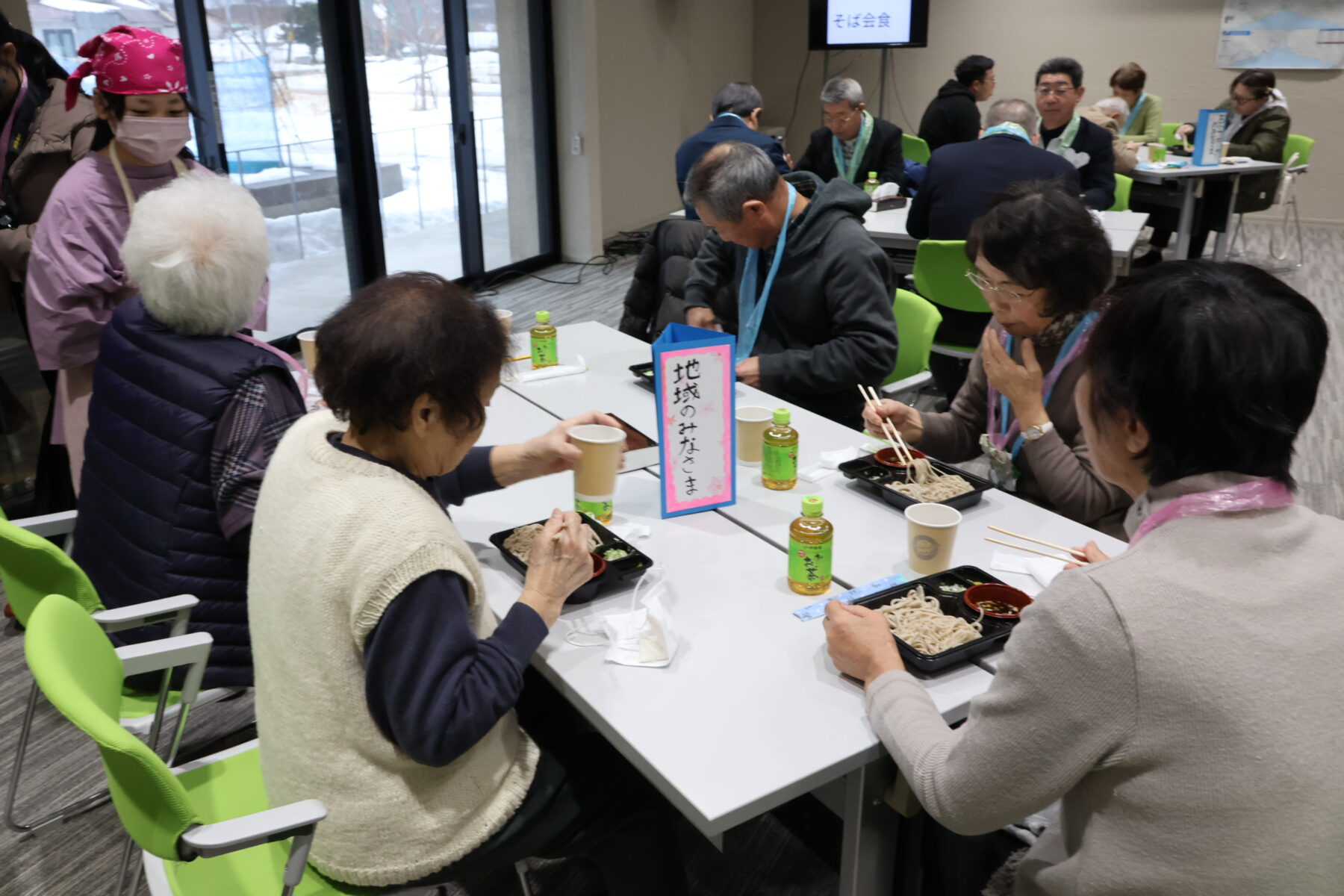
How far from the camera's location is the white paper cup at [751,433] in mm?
2082

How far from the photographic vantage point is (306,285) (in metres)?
5.25

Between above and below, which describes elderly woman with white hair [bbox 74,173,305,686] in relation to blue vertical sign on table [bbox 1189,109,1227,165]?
below

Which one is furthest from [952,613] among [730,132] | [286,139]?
[286,139]

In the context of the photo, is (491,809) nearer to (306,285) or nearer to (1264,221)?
(306,285)

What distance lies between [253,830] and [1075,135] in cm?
497

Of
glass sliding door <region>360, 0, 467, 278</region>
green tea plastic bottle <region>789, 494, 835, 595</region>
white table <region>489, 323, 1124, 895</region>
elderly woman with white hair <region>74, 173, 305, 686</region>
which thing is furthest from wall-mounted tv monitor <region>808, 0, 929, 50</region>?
green tea plastic bottle <region>789, 494, 835, 595</region>

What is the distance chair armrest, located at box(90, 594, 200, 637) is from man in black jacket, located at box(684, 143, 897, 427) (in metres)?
1.43

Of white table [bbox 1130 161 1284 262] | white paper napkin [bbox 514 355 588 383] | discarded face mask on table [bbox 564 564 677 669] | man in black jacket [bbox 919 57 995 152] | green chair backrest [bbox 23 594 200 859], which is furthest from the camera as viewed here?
man in black jacket [bbox 919 57 995 152]

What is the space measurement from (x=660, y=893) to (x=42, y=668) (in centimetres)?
92

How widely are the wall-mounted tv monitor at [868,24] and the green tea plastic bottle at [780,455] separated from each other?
24.2 feet

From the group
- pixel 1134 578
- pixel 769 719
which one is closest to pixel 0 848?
pixel 769 719

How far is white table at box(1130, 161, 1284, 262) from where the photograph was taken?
5.75m

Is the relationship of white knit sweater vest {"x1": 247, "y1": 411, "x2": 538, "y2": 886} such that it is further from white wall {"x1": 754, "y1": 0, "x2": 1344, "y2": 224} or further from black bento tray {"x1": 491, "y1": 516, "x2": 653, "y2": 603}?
white wall {"x1": 754, "y1": 0, "x2": 1344, "y2": 224}

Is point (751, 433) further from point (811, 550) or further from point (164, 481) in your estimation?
point (164, 481)
